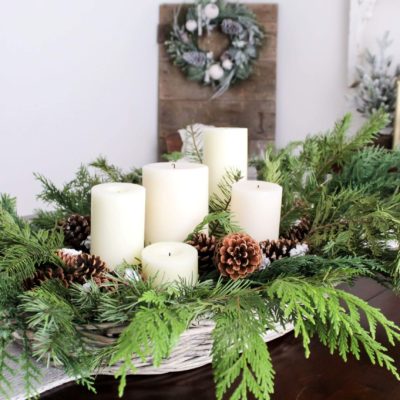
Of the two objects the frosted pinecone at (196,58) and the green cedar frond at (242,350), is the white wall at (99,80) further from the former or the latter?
the green cedar frond at (242,350)

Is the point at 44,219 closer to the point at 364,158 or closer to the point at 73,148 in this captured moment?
the point at 364,158

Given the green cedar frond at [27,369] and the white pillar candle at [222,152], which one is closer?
the green cedar frond at [27,369]

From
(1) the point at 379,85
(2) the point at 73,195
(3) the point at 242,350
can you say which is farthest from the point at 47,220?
(1) the point at 379,85

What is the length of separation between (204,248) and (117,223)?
3.9 inches

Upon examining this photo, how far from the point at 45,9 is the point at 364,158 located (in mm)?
2138

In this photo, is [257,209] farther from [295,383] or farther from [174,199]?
[295,383]

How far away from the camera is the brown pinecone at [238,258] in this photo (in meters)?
0.54

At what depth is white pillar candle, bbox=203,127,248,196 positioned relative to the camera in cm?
75

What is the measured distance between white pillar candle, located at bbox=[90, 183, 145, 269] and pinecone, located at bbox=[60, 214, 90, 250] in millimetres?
89

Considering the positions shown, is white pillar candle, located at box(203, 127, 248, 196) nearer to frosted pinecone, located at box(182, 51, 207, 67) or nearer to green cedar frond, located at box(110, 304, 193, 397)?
green cedar frond, located at box(110, 304, 193, 397)

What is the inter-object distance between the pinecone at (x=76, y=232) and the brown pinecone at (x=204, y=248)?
0.16 meters

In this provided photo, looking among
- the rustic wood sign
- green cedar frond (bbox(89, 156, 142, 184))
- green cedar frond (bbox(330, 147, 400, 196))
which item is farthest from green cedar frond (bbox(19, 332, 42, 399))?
the rustic wood sign

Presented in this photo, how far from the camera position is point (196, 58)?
282 centimetres

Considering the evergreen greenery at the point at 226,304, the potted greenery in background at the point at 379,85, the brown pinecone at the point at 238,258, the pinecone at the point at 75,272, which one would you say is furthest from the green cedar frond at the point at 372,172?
the potted greenery in background at the point at 379,85
